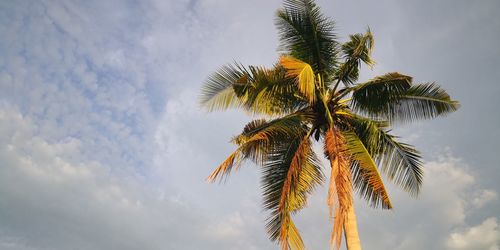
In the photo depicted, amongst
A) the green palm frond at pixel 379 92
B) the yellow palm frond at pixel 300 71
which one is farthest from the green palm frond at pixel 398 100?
the yellow palm frond at pixel 300 71

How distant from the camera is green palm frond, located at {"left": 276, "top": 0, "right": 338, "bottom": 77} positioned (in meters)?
12.0

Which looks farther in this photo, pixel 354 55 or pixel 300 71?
pixel 354 55

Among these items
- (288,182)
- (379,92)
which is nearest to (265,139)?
(288,182)

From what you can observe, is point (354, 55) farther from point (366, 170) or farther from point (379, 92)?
point (366, 170)

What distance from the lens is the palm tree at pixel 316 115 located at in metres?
10.0

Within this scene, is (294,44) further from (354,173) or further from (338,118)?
(354,173)

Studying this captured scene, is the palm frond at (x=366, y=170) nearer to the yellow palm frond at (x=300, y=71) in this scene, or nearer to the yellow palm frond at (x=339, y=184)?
the yellow palm frond at (x=339, y=184)

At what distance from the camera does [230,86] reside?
12.0m

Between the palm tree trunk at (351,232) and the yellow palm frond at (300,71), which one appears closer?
the yellow palm frond at (300,71)

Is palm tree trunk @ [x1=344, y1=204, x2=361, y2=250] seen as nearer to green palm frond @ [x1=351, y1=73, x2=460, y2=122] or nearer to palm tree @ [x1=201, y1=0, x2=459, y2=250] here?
palm tree @ [x1=201, y1=0, x2=459, y2=250]

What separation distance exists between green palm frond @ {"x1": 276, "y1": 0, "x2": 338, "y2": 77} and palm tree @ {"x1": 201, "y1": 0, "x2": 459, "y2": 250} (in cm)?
3

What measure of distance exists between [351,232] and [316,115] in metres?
3.56

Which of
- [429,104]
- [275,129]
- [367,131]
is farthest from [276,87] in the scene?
[429,104]

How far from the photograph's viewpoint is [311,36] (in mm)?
12055
